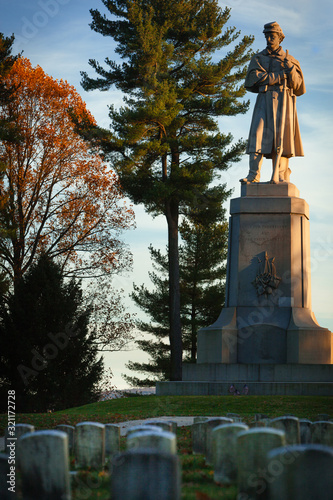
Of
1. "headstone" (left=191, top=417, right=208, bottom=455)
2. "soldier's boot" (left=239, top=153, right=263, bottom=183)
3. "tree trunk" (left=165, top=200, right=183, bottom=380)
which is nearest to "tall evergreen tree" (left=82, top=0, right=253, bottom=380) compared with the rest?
"tree trunk" (left=165, top=200, right=183, bottom=380)

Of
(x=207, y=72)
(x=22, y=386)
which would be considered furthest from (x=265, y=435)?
(x=207, y=72)

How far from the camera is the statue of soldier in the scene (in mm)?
18688

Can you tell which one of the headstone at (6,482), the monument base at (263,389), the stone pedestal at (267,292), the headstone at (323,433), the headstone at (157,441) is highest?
the stone pedestal at (267,292)

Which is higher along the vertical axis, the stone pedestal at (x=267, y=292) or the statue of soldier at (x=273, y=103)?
the statue of soldier at (x=273, y=103)

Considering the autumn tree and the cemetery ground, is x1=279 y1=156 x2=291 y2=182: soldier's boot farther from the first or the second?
the autumn tree

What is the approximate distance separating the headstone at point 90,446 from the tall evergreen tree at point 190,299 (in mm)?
21830

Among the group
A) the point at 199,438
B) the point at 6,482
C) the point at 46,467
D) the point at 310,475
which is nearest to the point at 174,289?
the point at 199,438

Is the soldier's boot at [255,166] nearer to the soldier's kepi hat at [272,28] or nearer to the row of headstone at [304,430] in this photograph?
the soldier's kepi hat at [272,28]

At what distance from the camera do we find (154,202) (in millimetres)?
25234

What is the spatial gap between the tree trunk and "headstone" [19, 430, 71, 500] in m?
18.6

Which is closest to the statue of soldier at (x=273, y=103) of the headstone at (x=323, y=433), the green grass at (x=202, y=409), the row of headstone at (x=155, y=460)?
the green grass at (x=202, y=409)

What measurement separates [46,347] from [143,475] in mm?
16701

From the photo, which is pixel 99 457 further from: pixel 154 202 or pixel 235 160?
pixel 235 160

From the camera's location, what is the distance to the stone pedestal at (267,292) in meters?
17.0
